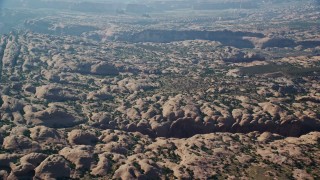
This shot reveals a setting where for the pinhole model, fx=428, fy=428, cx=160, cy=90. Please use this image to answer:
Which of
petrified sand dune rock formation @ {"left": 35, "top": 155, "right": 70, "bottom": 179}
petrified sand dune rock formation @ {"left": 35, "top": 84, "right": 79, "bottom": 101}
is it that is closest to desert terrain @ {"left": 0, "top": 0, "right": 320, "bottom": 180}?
petrified sand dune rock formation @ {"left": 35, "top": 155, "right": 70, "bottom": 179}

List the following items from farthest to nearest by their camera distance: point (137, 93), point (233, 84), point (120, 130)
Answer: point (233, 84) < point (137, 93) < point (120, 130)

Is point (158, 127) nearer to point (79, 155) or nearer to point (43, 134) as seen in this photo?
point (79, 155)

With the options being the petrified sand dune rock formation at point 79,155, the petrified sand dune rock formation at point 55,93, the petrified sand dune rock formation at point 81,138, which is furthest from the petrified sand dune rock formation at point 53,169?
the petrified sand dune rock formation at point 55,93

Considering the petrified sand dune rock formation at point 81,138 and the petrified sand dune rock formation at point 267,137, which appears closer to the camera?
the petrified sand dune rock formation at point 81,138

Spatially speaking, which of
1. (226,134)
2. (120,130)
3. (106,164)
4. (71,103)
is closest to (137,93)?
(71,103)

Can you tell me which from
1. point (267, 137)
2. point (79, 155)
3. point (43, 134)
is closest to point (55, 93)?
point (43, 134)

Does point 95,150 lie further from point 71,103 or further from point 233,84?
point 233,84

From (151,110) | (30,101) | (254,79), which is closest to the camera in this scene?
(151,110)

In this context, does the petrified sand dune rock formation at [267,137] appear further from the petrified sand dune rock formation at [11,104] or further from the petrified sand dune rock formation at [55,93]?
the petrified sand dune rock formation at [11,104]
